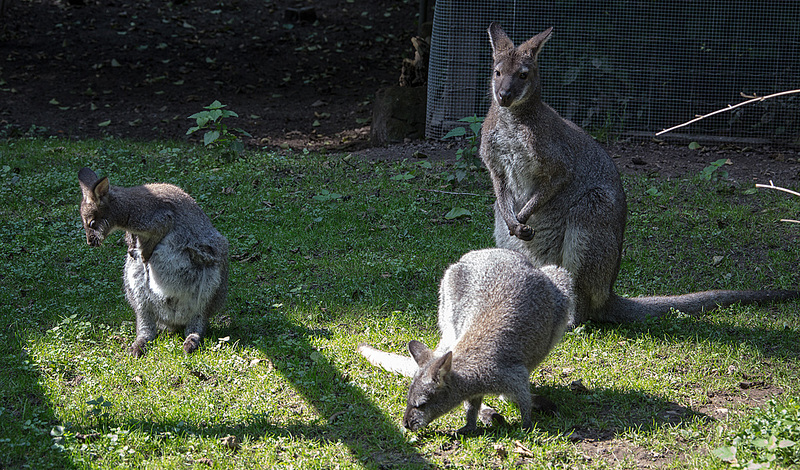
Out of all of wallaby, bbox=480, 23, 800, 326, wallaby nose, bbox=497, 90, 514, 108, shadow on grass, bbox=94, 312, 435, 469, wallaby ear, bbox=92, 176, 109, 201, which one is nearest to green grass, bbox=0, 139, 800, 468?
shadow on grass, bbox=94, 312, 435, 469

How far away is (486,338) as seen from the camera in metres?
3.84

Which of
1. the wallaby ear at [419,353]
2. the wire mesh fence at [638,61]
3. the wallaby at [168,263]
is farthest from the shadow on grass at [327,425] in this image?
the wire mesh fence at [638,61]

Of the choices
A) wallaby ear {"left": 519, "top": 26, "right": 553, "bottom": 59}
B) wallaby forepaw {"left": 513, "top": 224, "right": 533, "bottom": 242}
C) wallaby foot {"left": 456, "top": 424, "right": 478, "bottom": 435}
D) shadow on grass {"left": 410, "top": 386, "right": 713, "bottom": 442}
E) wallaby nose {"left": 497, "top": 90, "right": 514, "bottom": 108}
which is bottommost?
shadow on grass {"left": 410, "top": 386, "right": 713, "bottom": 442}

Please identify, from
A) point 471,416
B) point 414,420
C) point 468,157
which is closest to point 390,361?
point 471,416

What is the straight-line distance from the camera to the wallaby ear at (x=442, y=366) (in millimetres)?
3529

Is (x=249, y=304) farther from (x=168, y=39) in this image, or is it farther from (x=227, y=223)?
(x=168, y=39)

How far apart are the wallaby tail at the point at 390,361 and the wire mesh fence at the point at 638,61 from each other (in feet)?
16.9

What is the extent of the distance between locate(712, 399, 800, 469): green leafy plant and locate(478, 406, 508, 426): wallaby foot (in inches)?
39.4

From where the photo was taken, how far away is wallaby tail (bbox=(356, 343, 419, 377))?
4348mm

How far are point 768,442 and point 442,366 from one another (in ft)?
4.73

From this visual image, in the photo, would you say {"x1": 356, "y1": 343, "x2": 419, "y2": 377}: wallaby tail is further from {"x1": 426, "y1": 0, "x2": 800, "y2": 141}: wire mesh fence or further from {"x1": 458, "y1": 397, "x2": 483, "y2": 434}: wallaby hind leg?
{"x1": 426, "y1": 0, "x2": 800, "y2": 141}: wire mesh fence

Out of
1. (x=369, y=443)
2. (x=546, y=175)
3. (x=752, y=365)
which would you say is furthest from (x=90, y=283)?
(x=752, y=365)

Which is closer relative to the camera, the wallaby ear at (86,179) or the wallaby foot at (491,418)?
the wallaby foot at (491,418)

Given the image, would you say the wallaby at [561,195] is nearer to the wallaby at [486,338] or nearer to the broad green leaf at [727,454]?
the wallaby at [486,338]
